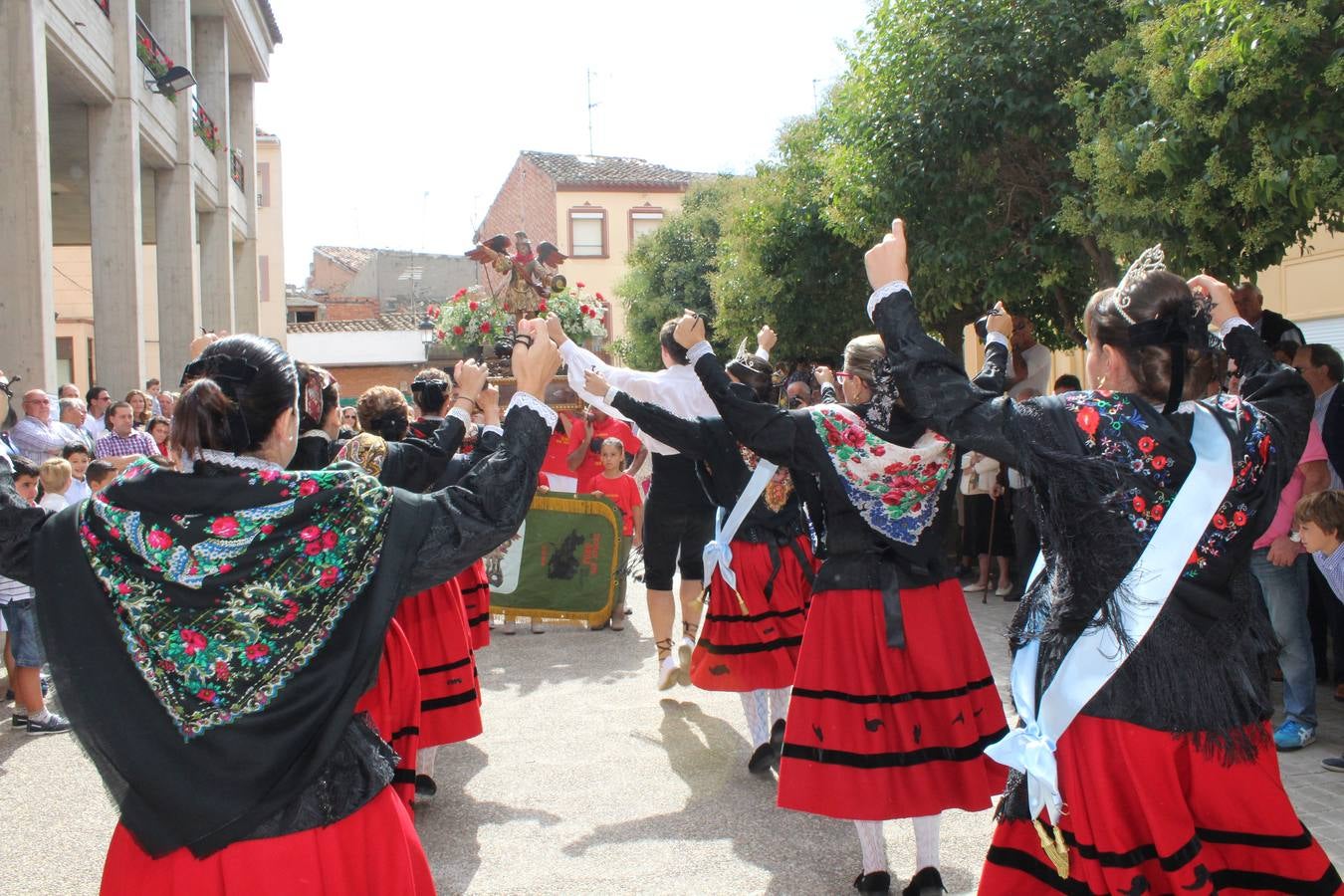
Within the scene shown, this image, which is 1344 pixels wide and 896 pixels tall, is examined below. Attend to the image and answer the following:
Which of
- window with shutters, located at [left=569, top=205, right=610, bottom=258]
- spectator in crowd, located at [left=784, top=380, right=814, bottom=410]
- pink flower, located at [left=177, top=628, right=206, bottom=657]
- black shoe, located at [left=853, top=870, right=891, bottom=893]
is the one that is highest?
window with shutters, located at [left=569, top=205, right=610, bottom=258]

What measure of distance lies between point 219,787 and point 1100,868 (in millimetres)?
1806

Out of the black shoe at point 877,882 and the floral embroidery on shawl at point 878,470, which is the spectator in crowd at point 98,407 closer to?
the floral embroidery on shawl at point 878,470

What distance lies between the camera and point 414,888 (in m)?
2.33

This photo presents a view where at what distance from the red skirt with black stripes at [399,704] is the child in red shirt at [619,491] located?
5220 millimetres

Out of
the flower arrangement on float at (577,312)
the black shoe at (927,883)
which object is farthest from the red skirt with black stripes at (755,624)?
the flower arrangement on float at (577,312)

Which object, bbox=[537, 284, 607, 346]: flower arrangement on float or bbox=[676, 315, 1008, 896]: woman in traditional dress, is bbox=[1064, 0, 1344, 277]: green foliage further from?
bbox=[537, 284, 607, 346]: flower arrangement on float

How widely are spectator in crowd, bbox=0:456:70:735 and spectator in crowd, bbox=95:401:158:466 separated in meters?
4.93

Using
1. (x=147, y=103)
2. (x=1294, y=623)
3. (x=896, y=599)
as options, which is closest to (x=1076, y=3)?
(x=1294, y=623)

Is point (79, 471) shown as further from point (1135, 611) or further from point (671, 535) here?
A: point (1135, 611)

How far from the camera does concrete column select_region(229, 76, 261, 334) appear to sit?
25.2 meters

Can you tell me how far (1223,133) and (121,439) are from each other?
32.2ft

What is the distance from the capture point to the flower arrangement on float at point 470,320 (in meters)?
10.4

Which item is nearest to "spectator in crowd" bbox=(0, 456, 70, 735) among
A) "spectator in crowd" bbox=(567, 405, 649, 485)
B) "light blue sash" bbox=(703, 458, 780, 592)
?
"light blue sash" bbox=(703, 458, 780, 592)

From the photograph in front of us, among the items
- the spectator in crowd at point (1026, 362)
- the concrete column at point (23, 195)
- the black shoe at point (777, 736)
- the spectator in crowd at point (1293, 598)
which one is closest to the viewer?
the black shoe at point (777, 736)
